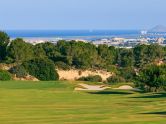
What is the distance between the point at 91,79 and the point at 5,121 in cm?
4564

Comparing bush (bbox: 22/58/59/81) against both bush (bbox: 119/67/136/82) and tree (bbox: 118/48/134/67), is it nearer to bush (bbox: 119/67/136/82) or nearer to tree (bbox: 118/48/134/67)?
bush (bbox: 119/67/136/82)

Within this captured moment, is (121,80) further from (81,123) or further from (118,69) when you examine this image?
(81,123)

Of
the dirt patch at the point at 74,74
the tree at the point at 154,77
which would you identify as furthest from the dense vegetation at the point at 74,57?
the tree at the point at 154,77

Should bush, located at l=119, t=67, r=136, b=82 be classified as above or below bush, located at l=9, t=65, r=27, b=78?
below

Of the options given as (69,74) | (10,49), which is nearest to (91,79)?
(69,74)

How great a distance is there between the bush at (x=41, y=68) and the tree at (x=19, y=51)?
2.23m

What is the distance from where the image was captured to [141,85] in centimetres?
4881

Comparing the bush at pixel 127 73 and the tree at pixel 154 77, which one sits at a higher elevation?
the tree at pixel 154 77

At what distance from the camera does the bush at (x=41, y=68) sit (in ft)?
215

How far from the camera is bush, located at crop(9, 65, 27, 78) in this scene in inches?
2569

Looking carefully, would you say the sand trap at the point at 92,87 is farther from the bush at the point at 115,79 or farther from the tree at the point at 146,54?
the tree at the point at 146,54

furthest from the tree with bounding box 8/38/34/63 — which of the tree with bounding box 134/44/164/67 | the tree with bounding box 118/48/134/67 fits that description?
the tree with bounding box 134/44/164/67

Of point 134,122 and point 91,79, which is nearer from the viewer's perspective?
point 134,122

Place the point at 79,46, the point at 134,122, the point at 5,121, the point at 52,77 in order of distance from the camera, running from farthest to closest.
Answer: the point at 79,46
the point at 52,77
the point at 5,121
the point at 134,122
